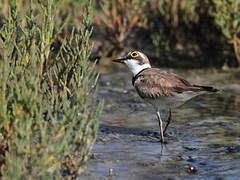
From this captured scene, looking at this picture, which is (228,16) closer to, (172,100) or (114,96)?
(114,96)

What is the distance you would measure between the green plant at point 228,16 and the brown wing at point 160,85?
3450mm

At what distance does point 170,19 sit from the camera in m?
11.3

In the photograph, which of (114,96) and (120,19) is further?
(120,19)

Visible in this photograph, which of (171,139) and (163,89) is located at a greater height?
(163,89)

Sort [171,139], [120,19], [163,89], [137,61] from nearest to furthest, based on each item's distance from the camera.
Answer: [163,89], [171,139], [137,61], [120,19]

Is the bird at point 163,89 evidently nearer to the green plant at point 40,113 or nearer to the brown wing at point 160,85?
the brown wing at point 160,85

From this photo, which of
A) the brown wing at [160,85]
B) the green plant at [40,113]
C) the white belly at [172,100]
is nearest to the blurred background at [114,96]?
the green plant at [40,113]

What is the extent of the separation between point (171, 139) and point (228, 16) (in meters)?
4.09

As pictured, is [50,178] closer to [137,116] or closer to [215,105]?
[137,116]

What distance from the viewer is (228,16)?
9898 millimetres

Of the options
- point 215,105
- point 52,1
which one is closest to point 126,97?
point 215,105

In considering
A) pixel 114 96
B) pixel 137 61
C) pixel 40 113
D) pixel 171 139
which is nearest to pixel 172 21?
pixel 114 96

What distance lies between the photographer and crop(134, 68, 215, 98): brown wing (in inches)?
261

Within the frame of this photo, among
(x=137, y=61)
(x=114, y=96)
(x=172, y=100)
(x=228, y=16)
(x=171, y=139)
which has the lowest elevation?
(x=114, y=96)
